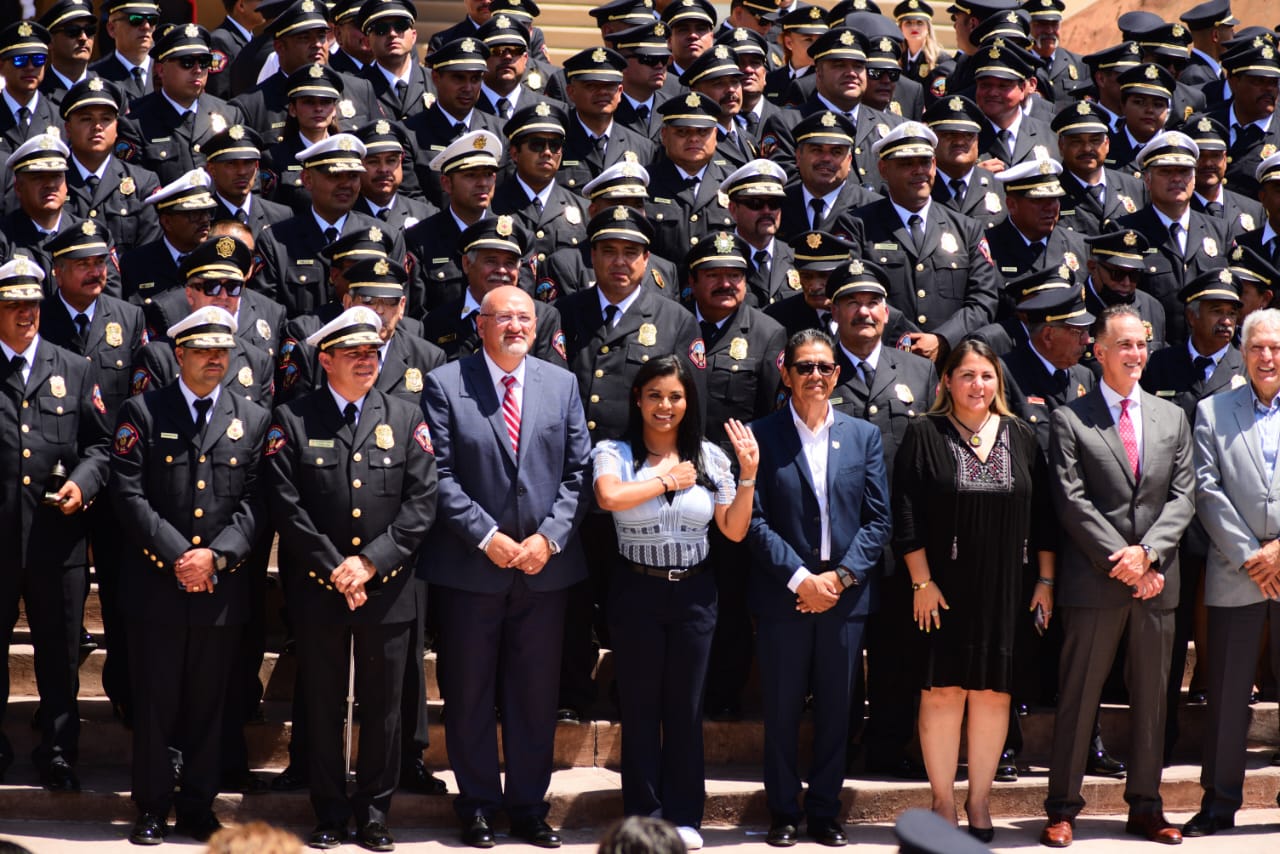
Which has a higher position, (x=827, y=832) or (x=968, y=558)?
(x=968, y=558)

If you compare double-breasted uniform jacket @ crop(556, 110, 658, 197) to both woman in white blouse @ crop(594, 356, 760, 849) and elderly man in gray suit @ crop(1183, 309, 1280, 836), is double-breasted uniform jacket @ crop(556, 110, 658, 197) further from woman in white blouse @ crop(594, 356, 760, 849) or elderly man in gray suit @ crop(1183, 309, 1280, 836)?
elderly man in gray suit @ crop(1183, 309, 1280, 836)

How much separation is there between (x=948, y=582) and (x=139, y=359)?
3.54 meters

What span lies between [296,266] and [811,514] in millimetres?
Answer: 2949

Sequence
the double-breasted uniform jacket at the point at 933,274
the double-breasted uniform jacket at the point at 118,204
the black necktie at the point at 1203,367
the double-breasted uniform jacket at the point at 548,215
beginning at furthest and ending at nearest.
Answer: the double-breasted uniform jacket at the point at 548,215
the double-breasted uniform jacket at the point at 118,204
the double-breasted uniform jacket at the point at 933,274
the black necktie at the point at 1203,367

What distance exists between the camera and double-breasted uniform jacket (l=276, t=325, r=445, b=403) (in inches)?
297

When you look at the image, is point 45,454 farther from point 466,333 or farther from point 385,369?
point 466,333

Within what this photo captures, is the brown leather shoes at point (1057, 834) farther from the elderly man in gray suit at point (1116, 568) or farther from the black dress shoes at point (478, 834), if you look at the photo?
the black dress shoes at point (478, 834)

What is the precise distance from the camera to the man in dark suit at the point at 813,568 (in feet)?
23.1

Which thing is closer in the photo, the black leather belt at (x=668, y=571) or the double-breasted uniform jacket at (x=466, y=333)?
the black leather belt at (x=668, y=571)

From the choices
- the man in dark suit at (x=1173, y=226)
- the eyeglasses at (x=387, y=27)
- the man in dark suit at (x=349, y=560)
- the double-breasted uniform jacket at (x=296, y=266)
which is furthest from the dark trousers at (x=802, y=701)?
the eyeglasses at (x=387, y=27)

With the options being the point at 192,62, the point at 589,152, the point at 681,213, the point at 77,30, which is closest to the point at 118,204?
the point at 192,62

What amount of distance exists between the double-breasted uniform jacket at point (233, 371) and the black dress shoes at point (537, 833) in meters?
2.08

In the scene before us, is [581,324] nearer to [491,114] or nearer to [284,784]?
[284,784]

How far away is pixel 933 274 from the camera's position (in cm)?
871
